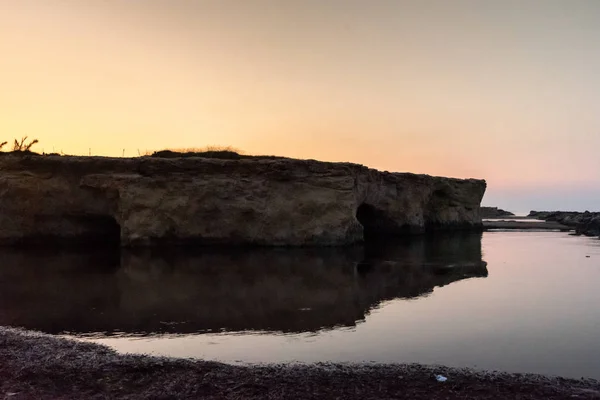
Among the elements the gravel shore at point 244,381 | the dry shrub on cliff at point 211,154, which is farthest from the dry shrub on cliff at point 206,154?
the gravel shore at point 244,381

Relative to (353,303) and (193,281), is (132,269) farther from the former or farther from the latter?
(353,303)

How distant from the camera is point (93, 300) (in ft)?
38.4

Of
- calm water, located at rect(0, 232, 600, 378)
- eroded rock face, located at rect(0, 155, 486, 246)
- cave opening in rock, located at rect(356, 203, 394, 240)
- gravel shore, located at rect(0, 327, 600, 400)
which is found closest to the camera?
gravel shore, located at rect(0, 327, 600, 400)

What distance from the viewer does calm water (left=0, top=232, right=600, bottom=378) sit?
25.1 ft

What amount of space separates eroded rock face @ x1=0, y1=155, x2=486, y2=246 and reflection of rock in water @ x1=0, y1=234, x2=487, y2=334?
124 inches

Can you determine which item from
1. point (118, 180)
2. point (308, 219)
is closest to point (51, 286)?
point (118, 180)

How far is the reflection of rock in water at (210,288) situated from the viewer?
972 cm

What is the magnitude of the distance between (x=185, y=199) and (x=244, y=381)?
66.5 feet

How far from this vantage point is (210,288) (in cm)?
Result: 1344

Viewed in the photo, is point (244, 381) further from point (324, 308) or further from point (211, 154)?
point (211, 154)

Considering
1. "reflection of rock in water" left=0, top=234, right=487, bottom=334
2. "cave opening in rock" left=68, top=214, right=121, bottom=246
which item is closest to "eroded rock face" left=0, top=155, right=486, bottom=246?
"cave opening in rock" left=68, top=214, right=121, bottom=246

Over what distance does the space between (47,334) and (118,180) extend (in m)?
17.3

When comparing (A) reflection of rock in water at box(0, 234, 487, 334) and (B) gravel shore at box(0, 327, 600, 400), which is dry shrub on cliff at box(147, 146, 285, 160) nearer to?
(A) reflection of rock in water at box(0, 234, 487, 334)

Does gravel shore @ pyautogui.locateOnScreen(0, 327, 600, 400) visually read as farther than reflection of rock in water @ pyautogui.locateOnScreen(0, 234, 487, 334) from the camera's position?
No
